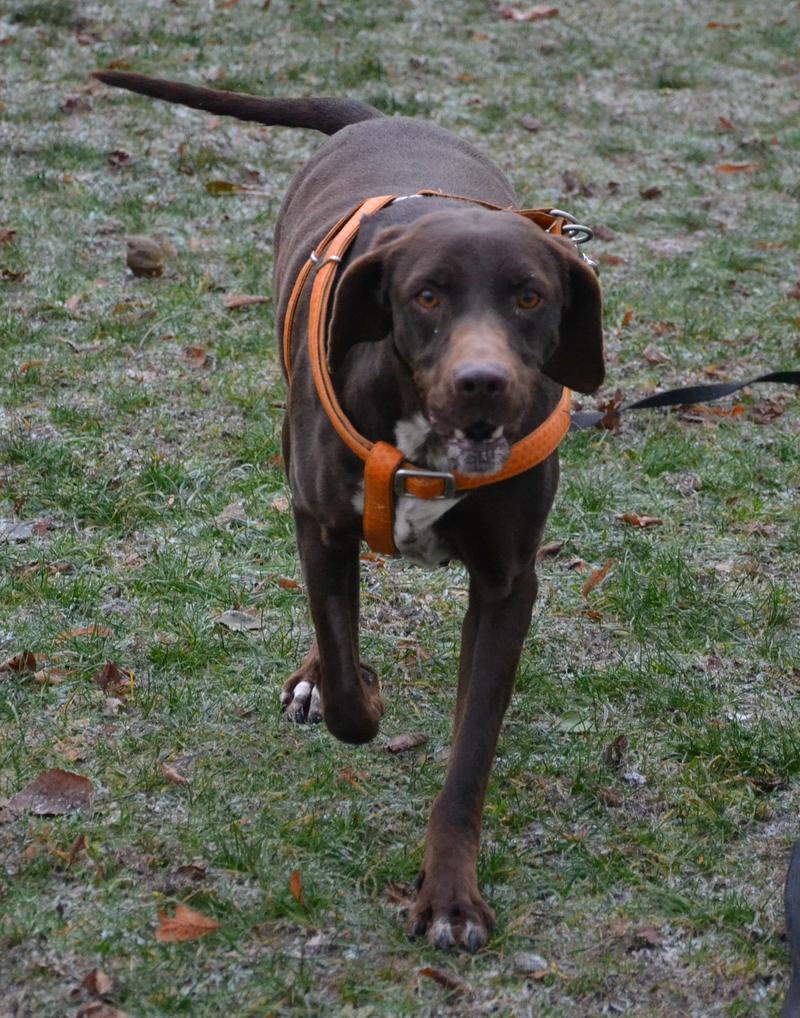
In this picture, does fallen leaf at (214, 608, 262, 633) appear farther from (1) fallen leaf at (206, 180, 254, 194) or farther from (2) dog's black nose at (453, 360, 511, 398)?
(1) fallen leaf at (206, 180, 254, 194)

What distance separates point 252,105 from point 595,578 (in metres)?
1.94

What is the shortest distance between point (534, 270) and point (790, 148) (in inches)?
279

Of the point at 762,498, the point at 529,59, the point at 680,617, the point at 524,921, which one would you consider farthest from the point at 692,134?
the point at 524,921

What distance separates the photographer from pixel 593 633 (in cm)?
435

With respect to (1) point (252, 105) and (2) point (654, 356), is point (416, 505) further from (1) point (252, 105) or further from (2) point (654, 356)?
(2) point (654, 356)

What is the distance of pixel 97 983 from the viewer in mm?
2775

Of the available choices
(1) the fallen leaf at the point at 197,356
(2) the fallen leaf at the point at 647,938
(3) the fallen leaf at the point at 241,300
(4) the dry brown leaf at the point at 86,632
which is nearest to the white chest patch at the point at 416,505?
(2) the fallen leaf at the point at 647,938

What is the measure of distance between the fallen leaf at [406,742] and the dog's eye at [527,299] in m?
1.37

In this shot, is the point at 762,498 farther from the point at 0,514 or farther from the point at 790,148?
the point at 790,148

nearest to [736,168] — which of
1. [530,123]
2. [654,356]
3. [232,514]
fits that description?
[530,123]

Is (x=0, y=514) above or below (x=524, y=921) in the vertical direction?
below

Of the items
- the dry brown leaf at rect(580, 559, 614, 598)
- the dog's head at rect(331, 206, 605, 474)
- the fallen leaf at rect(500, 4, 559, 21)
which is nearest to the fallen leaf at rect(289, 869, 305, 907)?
the dog's head at rect(331, 206, 605, 474)

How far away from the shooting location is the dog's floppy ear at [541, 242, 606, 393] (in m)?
3.03

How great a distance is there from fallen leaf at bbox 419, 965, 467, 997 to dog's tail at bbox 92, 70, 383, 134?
2811 millimetres
